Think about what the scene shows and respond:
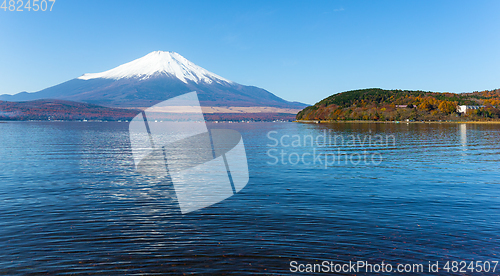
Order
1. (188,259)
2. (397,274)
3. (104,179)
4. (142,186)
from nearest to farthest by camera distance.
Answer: (397,274), (188,259), (142,186), (104,179)

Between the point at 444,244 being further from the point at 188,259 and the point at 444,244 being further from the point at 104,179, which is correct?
the point at 104,179

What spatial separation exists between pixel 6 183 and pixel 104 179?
6.83 meters

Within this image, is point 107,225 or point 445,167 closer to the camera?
point 107,225

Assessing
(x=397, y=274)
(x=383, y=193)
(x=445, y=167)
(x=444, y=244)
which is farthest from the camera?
(x=445, y=167)

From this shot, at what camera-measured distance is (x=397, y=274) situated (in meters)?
10.6

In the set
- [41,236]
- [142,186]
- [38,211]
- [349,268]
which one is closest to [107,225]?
[41,236]

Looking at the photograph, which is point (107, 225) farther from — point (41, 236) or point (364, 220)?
point (364, 220)

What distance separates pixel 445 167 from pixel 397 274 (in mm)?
27832

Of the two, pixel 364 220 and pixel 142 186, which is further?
pixel 142 186

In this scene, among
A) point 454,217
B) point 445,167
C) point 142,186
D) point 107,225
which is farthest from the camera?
point 445,167

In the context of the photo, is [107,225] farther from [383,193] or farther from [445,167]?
[445,167]

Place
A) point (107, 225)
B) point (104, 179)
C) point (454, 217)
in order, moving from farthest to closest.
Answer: point (104, 179), point (454, 217), point (107, 225)

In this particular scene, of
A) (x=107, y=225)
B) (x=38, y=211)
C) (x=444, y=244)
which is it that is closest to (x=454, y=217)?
(x=444, y=244)

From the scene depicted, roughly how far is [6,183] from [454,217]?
98.5 feet
